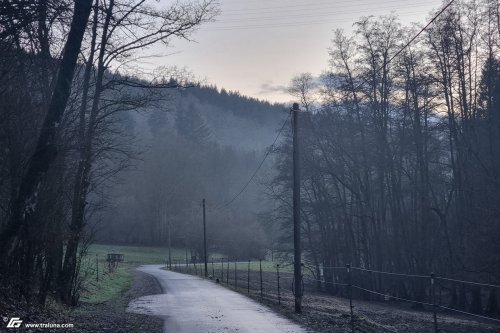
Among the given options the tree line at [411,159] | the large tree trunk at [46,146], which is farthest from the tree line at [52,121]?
the tree line at [411,159]

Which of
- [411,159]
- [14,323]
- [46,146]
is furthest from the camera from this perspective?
[411,159]

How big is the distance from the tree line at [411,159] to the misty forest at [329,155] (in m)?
0.10

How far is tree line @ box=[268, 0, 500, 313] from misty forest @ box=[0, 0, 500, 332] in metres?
0.10

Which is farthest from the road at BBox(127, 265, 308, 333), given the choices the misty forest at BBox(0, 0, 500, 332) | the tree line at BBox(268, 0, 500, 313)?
the tree line at BBox(268, 0, 500, 313)

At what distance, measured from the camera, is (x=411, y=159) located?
120ft

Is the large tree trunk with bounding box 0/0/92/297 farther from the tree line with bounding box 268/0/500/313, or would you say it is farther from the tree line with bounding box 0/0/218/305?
the tree line with bounding box 268/0/500/313

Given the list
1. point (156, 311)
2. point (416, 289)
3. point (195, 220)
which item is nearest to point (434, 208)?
point (416, 289)

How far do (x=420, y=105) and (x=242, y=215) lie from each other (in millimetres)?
48580

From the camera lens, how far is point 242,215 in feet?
262

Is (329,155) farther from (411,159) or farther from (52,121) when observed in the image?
(52,121)

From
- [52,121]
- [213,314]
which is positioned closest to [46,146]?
[52,121]

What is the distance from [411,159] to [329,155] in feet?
18.4

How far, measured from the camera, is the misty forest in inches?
487

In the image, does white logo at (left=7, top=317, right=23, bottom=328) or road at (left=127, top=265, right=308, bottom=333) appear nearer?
white logo at (left=7, top=317, right=23, bottom=328)
